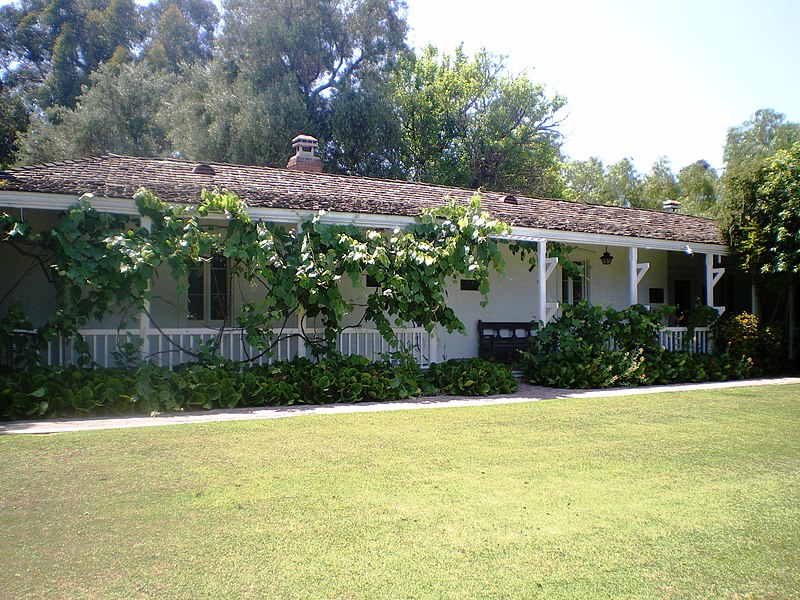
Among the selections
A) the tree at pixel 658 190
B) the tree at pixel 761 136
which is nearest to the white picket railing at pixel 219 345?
the tree at pixel 761 136

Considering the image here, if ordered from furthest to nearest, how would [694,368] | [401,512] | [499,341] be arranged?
1. [499,341]
2. [694,368]
3. [401,512]

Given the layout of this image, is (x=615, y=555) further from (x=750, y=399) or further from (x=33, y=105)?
(x=33, y=105)

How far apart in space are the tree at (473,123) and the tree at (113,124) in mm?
10865

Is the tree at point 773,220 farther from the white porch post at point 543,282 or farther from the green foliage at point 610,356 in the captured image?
the white porch post at point 543,282

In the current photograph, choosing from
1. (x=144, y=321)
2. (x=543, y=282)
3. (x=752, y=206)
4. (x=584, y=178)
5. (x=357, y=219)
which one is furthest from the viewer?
(x=584, y=178)

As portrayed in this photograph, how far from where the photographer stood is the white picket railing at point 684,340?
14.4 m

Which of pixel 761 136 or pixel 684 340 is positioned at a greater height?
pixel 761 136

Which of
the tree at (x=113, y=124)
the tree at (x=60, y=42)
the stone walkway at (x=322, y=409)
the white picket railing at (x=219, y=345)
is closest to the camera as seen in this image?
the stone walkway at (x=322, y=409)

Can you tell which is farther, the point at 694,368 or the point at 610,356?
the point at 694,368

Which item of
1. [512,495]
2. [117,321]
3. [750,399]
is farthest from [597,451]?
[117,321]

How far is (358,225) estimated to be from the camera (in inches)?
468

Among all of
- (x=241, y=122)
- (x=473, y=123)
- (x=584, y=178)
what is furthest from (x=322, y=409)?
(x=584, y=178)

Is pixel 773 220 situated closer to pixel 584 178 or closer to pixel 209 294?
pixel 209 294

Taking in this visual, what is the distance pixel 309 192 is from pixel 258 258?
3131 mm
